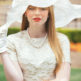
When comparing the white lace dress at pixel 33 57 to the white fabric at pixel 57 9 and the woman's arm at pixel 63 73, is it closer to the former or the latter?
the woman's arm at pixel 63 73

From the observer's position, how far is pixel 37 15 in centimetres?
231

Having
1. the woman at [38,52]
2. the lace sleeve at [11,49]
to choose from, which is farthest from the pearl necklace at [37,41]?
the lace sleeve at [11,49]

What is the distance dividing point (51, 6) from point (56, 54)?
41cm

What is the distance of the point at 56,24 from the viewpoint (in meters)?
2.60

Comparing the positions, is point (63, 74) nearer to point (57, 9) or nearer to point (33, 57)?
point (33, 57)

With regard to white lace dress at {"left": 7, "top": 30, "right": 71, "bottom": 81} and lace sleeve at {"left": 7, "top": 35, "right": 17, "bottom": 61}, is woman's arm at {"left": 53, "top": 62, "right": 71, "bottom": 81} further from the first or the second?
lace sleeve at {"left": 7, "top": 35, "right": 17, "bottom": 61}

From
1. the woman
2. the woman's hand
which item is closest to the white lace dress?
the woman

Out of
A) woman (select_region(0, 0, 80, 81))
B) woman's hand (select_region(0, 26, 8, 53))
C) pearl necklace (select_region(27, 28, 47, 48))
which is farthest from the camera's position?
pearl necklace (select_region(27, 28, 47, 48))

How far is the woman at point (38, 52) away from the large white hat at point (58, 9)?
0.05 m

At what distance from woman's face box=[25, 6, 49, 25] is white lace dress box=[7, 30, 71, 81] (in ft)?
0.67

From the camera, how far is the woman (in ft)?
7.62

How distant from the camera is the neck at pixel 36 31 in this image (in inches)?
96.8

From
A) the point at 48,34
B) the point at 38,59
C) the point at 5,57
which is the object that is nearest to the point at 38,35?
the point at 48,34

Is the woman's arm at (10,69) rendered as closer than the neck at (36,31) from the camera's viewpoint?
Yes
